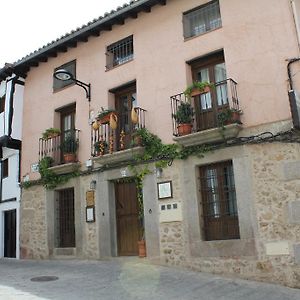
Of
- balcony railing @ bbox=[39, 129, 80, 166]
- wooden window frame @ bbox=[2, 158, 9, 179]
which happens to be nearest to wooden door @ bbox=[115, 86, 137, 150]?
balcony railing @ bbox=[39, 129, 80, 166]

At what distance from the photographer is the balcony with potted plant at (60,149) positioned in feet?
36.5

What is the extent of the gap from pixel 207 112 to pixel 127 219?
137 inches

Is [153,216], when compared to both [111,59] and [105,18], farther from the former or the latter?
[105,18]

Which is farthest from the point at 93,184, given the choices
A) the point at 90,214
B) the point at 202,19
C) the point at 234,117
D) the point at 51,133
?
the point at 202,19

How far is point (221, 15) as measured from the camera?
9.22 metres

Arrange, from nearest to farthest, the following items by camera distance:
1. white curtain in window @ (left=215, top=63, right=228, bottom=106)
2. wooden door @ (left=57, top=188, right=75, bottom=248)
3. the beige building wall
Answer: the beige building wall → white curtain in window @ (left=215, top=63, right=228, bottom=106) → wooden door @ (left=57, top=188, right=75, bottom=248)

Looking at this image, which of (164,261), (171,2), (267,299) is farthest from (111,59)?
(267,299)

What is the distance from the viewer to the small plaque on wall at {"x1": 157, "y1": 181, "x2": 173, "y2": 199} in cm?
923

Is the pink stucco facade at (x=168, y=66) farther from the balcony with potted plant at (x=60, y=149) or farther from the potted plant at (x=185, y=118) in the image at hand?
the potted plant at (x=185, y=118)

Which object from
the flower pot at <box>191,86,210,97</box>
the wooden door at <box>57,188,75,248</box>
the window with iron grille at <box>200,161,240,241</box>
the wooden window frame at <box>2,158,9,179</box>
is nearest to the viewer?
the window with iron grille at <box>200,161,240,241</box>

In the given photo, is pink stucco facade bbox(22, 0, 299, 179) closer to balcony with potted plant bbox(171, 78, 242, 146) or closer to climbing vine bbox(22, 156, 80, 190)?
balcony with potted plant bbox(171, 78, 242, 146)

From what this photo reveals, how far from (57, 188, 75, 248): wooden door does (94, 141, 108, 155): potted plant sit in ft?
6.05

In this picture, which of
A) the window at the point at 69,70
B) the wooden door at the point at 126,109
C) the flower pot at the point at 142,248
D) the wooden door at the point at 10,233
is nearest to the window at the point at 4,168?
the wooden door at the point at 10,233

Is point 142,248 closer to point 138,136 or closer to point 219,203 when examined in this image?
point 219,203
